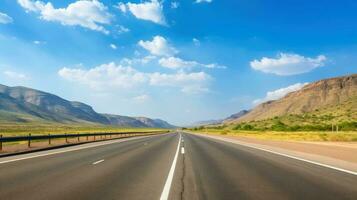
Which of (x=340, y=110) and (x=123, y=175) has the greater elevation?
(x=340, y=110)

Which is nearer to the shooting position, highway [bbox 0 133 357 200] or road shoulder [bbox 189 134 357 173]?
highway [bbox 0 133 357 200]

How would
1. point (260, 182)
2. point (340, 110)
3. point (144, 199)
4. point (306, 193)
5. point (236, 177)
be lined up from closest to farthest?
point (144, 199) < point (306, 193) < point (260, 182) < point (236, 177) < point (340, 110)

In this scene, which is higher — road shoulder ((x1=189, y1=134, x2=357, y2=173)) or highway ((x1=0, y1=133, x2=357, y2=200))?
road shoulder ((x1=189, y1=134, x2=357, y2=173))

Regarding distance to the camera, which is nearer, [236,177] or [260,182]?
[260,182]

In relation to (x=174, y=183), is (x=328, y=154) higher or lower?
higher

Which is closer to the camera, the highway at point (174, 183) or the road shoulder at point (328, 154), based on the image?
the highway at point (174, 183)

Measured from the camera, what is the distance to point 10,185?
9867 millimetres

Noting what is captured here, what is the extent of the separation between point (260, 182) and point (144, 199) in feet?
12.7

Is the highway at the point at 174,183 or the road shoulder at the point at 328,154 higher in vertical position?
the road shoulder at the point at 328,154

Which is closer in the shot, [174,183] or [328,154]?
[174,183]

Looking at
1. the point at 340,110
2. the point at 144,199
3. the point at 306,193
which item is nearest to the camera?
the point at 144,199

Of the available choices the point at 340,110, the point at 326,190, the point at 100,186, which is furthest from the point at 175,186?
the point at 340,110

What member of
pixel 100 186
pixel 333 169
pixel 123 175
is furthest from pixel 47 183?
pixel 333 169

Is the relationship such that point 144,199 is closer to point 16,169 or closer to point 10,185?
point 10,185
